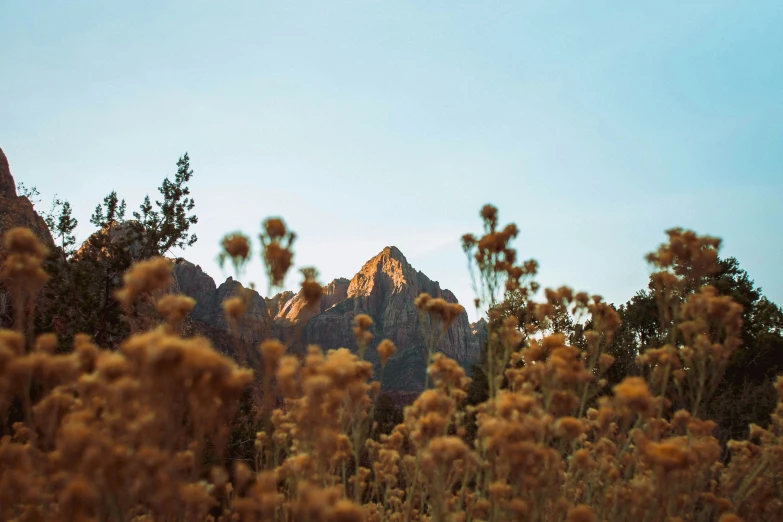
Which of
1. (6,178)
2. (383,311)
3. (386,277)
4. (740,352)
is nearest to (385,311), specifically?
(383,311)

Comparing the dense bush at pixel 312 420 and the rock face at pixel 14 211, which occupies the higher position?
the rock face at pixel 14 211

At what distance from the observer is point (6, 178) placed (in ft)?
118

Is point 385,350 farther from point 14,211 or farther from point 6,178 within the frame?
point 6,178

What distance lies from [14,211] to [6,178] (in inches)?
815

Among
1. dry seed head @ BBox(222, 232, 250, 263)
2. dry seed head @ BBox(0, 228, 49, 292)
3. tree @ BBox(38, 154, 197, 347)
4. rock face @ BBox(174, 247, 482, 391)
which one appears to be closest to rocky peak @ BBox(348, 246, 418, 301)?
rock face @ BBox(174, 247, 482, 391)

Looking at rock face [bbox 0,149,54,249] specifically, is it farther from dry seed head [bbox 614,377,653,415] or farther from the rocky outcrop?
the rocky outcrop

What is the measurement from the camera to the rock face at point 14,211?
19578 millimetres

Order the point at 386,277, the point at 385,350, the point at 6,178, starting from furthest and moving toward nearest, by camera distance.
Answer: the point at 386,277 < the point at 6,178 < the point at 385,350

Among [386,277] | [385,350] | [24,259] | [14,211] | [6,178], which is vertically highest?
[386,277]

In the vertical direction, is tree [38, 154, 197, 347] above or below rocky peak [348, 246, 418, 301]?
below

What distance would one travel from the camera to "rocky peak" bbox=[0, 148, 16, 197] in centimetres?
3511

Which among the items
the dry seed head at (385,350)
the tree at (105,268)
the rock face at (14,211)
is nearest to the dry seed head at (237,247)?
the dry seed head at (385,350)

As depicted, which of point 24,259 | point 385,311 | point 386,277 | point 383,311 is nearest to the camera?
point 24,259

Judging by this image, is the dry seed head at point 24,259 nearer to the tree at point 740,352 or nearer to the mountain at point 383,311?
the tree at point 740,352
